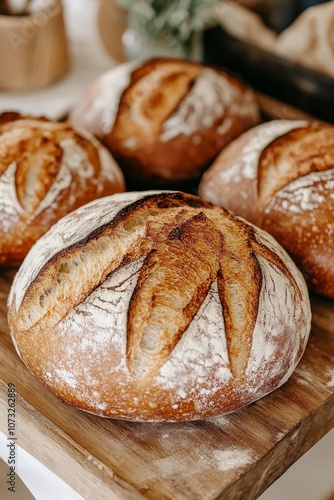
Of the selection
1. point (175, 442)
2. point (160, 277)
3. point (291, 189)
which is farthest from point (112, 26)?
point (175, 442)

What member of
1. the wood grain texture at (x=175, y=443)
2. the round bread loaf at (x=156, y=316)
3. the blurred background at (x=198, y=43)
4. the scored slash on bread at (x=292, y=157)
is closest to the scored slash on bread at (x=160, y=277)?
the round bread loaf at (x=156, y=316)

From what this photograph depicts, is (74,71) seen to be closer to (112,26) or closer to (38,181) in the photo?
(112,26)

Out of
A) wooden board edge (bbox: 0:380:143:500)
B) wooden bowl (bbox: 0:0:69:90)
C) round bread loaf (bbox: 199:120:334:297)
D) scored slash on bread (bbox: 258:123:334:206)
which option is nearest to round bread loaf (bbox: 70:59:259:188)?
round bread loaf (bbox: 199:120:334:297)

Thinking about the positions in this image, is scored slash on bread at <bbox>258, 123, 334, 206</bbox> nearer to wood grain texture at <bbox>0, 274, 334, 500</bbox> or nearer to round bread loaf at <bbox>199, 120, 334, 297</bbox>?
round bread loaf at <bbox>199, 120, 334, 297</bbox>

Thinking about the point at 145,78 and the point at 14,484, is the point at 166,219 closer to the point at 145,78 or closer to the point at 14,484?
the point at 14,484

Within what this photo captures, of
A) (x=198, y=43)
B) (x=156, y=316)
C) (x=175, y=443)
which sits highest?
(x=198, y=43)

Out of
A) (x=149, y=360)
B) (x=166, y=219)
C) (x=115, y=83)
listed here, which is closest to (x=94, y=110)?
(x=115, y=83)
